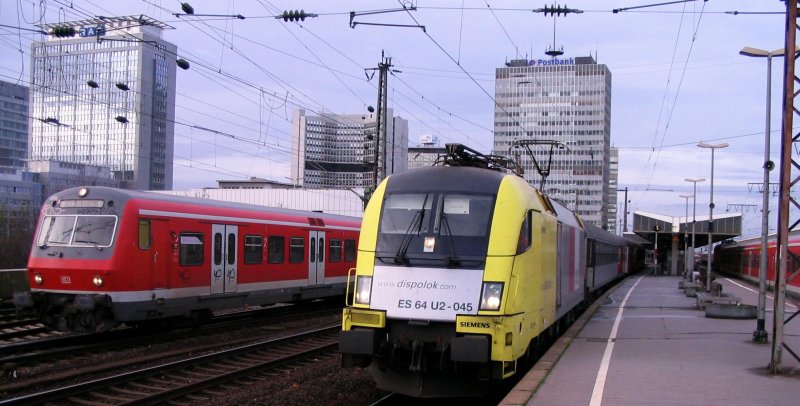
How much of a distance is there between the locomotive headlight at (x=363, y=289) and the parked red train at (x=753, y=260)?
14.4 metres

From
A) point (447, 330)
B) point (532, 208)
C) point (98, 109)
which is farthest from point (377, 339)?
point (98, 109)

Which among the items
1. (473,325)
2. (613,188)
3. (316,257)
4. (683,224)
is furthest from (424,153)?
(613,188)

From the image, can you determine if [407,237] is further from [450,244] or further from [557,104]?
[557,104]

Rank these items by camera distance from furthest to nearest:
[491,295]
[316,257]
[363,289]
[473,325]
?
[316,257]
[363,289]
[491,295]
[473,325]

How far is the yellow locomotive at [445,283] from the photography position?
325 inches

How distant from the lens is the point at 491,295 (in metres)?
8.39

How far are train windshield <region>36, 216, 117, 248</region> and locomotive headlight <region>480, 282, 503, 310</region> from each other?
8.19 m

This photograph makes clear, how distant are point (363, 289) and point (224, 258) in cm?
837

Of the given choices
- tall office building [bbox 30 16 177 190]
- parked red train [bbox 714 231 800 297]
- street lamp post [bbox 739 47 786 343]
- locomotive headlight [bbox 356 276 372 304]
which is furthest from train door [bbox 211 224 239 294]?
tall office building [bbox 30 16 177 190]

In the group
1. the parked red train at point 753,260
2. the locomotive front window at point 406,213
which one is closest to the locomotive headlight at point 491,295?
the locomotive front window at point 406,213

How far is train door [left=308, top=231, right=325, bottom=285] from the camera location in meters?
20.5

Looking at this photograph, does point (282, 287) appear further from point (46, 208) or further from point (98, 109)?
point (98, 109)

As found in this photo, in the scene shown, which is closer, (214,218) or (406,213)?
(406,213)

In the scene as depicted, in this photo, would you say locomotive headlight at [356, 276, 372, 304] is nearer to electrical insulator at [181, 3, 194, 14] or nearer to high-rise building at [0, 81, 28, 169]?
electrical insulator at [181, 3, 194, 14]
